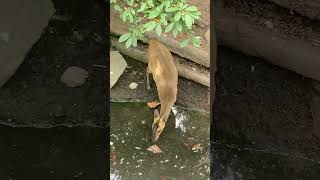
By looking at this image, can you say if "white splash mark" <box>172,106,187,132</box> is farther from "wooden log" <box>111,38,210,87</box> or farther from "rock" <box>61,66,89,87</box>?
"rock" <box>61,66,89,87</box>

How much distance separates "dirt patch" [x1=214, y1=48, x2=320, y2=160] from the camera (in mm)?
3191

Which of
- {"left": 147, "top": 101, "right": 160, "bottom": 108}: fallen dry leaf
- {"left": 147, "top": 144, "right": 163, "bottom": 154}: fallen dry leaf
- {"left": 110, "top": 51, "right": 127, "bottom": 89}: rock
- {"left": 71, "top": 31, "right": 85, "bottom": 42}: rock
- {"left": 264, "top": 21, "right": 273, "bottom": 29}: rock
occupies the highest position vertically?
{"left": 264, "top": 21, "right": 273, "bottom": 29}: rock

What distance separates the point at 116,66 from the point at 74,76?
0.27 m

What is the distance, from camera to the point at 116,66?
10.8 ft

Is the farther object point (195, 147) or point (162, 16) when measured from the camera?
point (195, 147)

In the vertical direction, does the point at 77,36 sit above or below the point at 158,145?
above

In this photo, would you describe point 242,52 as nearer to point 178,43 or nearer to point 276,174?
point 178,43

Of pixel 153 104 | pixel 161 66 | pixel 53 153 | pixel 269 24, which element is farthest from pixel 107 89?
pixel 269 24

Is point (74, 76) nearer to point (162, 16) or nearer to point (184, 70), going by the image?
point (184, 70)

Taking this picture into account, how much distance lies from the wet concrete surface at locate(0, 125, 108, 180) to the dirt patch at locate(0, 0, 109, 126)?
0.06 metres

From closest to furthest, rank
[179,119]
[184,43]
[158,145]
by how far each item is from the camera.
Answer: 1. [184,43]
2. [158,145]
3. [179,119]

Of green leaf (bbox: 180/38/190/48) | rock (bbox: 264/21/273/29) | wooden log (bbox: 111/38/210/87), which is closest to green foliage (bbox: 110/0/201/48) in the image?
green leaf (bbox: 180/38/190/48)

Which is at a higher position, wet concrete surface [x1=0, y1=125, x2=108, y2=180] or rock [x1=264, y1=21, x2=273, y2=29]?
rock [x1=264, y1=21, x2=273, y2=29]

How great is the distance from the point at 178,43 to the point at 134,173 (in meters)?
0.85
